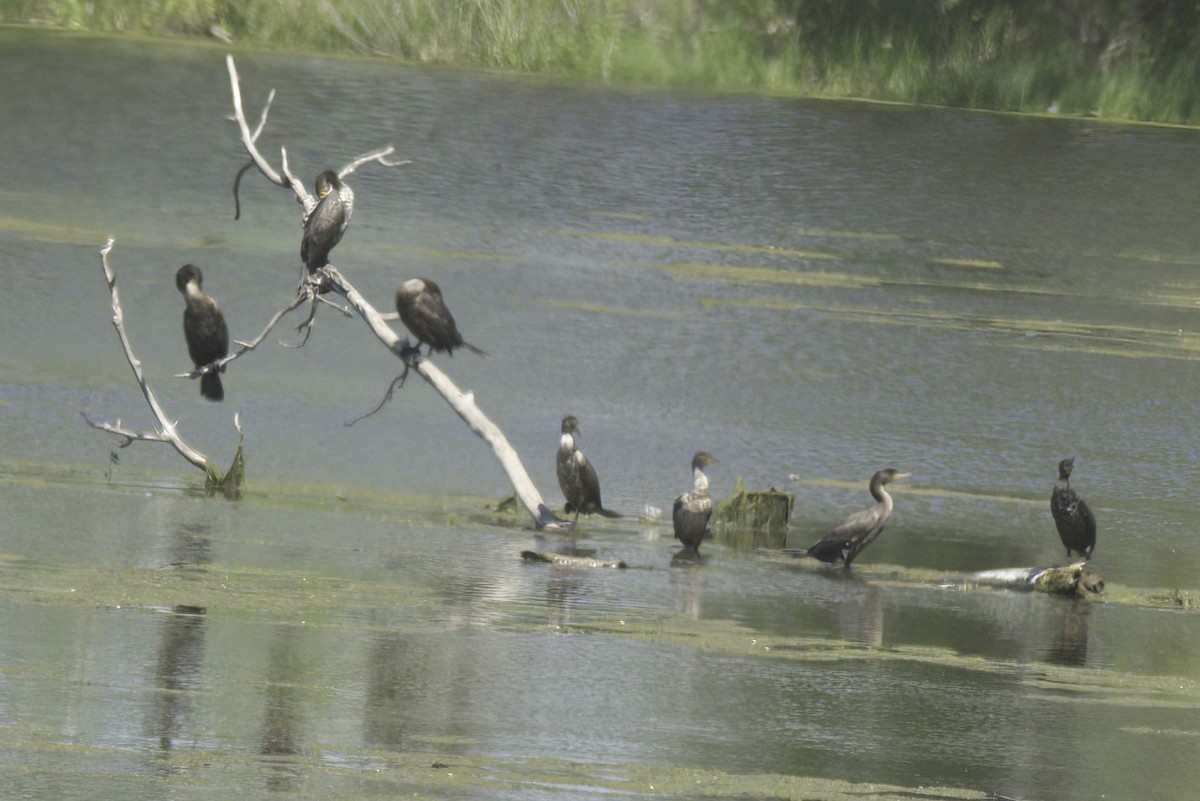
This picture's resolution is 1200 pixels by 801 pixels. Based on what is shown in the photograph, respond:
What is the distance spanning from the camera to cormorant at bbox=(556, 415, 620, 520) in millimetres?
9672

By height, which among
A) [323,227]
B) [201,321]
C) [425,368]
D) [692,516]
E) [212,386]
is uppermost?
[323,227]

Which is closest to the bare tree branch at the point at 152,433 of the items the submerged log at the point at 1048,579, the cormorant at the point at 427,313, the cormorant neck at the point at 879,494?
the cormorant at the point at 427,313

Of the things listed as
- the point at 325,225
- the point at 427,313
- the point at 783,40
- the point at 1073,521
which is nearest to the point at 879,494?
the point at 1073,521

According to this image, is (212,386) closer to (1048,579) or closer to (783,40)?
(1048,579)

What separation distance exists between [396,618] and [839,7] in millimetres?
20696

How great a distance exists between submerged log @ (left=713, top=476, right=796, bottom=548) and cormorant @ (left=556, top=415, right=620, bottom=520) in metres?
0.54

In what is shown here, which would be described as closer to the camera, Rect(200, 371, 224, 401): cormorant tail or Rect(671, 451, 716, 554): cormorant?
Rect(671, 451, 716, 554): cormorant

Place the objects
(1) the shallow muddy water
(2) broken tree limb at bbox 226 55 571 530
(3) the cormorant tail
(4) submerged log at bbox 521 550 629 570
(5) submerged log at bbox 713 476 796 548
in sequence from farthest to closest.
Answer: (3) the cormorant tail → (5) submerged log at bbox 713 476 796 548 → (2) broken tree limb at bbox 226 55 571 530 → (4) submerged log at bbox 521 550 629 570 → (1) the shallow muddy water

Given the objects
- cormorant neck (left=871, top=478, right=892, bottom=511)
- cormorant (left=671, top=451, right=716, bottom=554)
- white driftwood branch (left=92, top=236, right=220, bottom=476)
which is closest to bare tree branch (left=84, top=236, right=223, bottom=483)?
white driftwood branch (left=92, top=236, right=220, bottom=476)

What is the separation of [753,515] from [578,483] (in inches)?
36.9

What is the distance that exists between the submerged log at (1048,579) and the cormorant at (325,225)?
134 inches

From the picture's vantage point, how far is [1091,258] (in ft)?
59.1

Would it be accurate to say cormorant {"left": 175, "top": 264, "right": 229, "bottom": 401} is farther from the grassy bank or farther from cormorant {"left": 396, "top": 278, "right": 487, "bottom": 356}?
the grassy bank

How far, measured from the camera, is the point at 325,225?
30.9 ft
